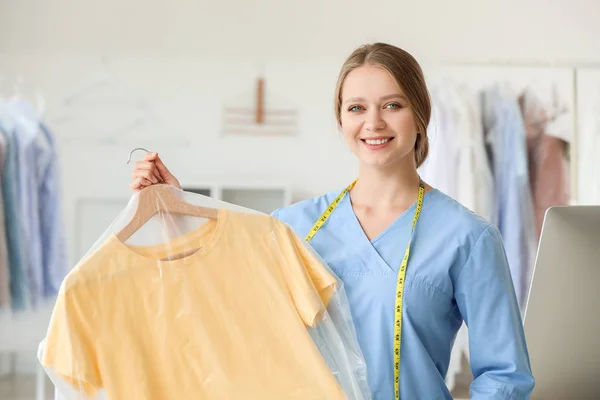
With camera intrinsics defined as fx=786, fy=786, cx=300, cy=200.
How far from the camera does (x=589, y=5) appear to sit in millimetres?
4445

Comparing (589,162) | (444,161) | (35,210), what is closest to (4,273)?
(35,210)

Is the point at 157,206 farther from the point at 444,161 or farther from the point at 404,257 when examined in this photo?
the point at 444,161

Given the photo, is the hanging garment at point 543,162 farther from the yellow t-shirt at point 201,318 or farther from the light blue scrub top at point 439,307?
the yellow t-shirt at point 201,318

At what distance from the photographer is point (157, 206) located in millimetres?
1413

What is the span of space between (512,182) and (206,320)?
8.35ft

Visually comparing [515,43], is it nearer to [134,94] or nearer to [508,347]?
[134,94]

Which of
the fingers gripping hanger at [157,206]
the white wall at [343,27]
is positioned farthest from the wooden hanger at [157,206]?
the white wall at [343,27]

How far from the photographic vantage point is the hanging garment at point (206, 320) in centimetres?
128

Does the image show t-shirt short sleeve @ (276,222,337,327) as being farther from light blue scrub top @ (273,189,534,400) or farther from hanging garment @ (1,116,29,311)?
hanging garment @ (1,116,29,311)

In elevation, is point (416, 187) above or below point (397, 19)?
below

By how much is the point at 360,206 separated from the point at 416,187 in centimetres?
13

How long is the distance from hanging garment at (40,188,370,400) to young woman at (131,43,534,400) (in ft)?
0.49

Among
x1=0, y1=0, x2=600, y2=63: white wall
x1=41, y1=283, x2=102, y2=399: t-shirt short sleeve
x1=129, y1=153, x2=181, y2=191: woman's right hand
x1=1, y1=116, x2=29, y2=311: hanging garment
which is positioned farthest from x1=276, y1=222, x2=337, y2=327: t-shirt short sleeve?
x1=0, y1=0, x2=600, y2=63: white wall

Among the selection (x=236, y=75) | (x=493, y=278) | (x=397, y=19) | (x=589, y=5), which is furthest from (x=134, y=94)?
(x=493, y=278)
